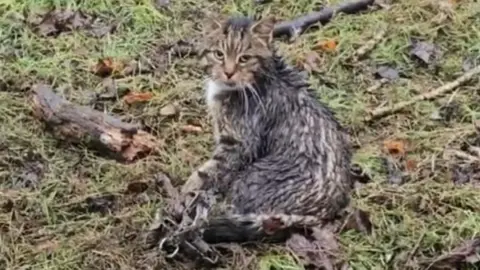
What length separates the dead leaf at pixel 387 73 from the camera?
6.53 metres

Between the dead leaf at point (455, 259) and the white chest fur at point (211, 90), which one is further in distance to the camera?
the white chest fur at point (211, 90)

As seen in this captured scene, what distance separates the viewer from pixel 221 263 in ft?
15.5

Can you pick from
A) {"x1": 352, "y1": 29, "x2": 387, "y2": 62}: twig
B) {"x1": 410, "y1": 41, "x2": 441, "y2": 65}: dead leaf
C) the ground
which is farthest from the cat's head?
{"x1": 410, "y1": 41, "x2": 441, "y2": 65}: dead leaf

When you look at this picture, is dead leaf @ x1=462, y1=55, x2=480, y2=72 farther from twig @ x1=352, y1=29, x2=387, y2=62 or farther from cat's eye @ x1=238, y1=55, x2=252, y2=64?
cat's eye @ x1=238, y1=55, x2=252, y2=64

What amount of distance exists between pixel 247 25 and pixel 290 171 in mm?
774

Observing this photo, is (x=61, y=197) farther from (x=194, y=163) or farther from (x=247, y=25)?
(x=247, y=25)

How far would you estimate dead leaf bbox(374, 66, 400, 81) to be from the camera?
6.53 metres

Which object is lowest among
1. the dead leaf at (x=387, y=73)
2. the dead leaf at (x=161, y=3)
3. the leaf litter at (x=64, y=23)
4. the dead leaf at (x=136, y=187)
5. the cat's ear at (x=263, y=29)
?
the dead leaf at (x=136, y=187)

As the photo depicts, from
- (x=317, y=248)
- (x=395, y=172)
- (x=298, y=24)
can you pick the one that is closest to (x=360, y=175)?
(x=395, y=172)

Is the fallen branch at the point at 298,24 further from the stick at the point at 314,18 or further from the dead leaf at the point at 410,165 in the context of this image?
the dead leaf at the point at 410,165

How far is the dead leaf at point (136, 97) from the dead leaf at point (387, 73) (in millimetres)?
1445

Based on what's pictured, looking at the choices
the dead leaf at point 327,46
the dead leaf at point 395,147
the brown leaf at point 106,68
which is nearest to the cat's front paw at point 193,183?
the dead leaf at point 395,147

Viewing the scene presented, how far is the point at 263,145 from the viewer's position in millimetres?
5172

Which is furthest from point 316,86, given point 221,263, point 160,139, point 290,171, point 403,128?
point 221,263
